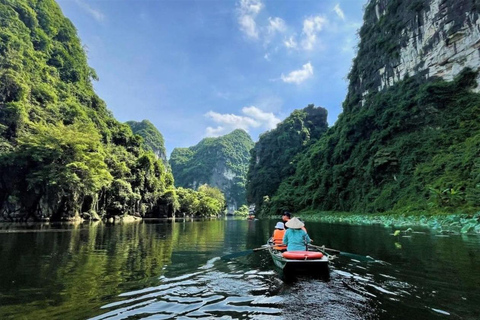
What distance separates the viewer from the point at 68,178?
3130 cm

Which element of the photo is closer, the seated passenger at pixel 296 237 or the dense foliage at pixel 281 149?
the seated passenger at pixel 296 237

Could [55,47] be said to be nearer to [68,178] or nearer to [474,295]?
[68,178]

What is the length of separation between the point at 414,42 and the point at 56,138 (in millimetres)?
49372

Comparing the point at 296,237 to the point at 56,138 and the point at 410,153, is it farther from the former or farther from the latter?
the point at 410,153

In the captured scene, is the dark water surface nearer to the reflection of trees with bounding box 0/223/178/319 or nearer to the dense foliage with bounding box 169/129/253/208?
the reflection of trees with bounding box 0/223/178/319

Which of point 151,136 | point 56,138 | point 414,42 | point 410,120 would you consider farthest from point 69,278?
point 151,136

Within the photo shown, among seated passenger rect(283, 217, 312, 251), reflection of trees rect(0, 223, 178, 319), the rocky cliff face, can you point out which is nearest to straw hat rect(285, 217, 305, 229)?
seated passenger rect(283, 217, 312, 251)

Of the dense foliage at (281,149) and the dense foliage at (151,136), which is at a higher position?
the dense foliage at (151,136)

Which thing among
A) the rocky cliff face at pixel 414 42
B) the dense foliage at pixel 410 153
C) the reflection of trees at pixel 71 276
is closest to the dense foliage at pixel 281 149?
the dense foliage at pixel 410 153

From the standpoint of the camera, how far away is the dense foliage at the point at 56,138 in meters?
32.2

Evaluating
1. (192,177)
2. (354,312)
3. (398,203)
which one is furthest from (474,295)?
(192,177)

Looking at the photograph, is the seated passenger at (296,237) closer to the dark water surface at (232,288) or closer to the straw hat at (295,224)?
the straw hat at (295,224)

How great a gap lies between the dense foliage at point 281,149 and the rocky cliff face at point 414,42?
38008mm

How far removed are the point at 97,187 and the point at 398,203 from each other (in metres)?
34.8
